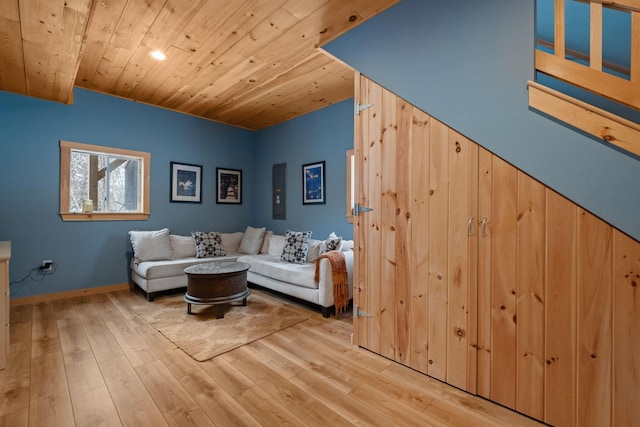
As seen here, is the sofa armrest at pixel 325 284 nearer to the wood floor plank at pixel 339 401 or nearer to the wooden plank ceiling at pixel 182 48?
the wood floor plank at pixel 339 401

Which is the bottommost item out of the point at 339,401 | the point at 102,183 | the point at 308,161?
the point at 339,401

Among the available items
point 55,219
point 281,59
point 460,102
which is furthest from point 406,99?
point 55,219

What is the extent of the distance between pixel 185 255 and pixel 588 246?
449cm

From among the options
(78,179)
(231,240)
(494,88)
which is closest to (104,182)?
(78,179)

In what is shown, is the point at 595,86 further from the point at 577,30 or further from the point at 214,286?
the point at 214,286

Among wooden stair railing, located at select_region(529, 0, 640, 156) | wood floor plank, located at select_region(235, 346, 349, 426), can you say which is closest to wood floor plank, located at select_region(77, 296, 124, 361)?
wood floor plank, located at select_region(235, 346, 349, 426)

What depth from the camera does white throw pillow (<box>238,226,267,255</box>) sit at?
4773 mm

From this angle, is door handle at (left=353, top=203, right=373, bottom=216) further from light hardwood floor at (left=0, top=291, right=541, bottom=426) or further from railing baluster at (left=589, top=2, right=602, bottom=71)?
railing baluster at (left=589, top=2, right=602, bottom=71)

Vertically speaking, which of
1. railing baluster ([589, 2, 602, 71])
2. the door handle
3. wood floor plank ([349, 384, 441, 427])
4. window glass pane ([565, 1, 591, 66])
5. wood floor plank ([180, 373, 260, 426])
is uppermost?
window glass pane ([565, 1, 591, 66])

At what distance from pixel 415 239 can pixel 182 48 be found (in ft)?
9.31

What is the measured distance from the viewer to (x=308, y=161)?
15.1 feet

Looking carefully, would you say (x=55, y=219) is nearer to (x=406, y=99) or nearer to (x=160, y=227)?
(x=160, y=227)

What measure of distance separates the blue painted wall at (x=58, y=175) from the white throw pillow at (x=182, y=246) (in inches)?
13.5

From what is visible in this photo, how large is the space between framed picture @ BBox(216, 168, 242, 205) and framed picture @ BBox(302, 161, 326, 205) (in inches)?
57.3
